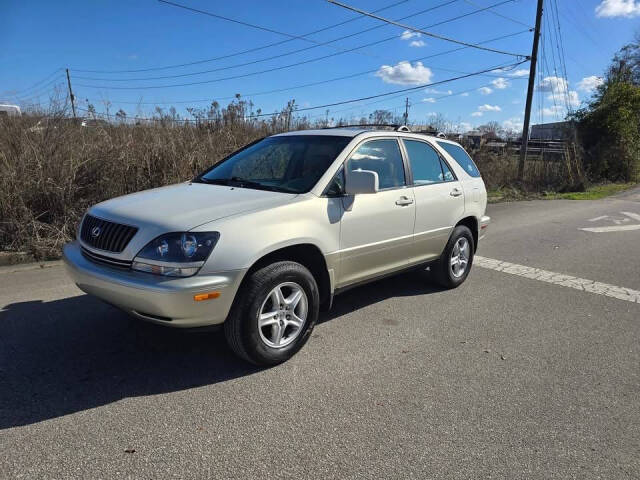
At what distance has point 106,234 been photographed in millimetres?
3320

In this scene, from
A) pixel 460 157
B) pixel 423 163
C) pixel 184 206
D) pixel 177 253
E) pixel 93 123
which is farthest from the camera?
pixel 93 123

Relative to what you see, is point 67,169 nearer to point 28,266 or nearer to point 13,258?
point 13,258

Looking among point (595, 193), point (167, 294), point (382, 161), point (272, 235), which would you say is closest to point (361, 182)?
point (382, 161)

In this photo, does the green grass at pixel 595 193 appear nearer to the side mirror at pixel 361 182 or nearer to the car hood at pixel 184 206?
the side mirror at pixel 361 182

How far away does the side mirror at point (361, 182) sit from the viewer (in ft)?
12.3

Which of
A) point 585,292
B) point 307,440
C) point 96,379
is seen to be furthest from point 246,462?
point 585,292

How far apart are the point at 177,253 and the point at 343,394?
146cm

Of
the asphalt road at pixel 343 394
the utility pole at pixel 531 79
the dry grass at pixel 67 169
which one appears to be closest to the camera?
the asphalt road at pixel 343 394

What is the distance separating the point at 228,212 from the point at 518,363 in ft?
8.39

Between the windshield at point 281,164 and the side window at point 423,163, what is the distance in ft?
2.99

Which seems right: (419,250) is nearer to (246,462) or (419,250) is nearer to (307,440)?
(307,440)

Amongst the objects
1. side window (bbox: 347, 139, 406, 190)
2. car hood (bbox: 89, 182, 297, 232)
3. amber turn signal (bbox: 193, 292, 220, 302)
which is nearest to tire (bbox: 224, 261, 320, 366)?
amber turn signal (bbox: 193, 292, 220, 302)

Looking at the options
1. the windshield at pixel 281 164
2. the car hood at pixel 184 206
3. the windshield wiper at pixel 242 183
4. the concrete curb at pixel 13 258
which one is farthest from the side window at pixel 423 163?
the concrete curb at pixel 13 258

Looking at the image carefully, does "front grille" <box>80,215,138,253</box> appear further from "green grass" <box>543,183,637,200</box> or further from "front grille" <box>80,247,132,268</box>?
"green grass" <box>543,183,637,200</box>
